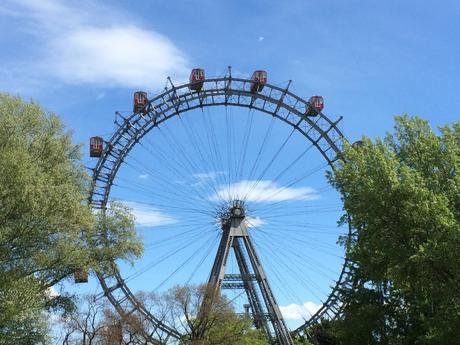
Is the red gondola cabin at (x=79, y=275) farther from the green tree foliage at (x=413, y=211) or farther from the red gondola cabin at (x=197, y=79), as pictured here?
the red gondola cabin at (x=197, y=79)

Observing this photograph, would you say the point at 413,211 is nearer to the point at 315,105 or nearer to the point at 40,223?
the point at 40,223

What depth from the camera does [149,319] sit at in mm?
39625

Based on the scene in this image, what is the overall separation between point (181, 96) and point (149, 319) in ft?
54.0

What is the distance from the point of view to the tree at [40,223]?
1917 cm

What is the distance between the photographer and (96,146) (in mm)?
43000

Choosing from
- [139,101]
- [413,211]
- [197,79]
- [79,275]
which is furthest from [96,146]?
[413,211]

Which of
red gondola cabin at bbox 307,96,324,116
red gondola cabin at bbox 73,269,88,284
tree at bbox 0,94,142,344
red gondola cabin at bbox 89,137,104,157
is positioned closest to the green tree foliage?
tree at bbox 0,94,142,344

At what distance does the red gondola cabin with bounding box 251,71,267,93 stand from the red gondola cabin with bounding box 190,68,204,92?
12.9 feet

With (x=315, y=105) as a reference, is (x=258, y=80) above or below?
above

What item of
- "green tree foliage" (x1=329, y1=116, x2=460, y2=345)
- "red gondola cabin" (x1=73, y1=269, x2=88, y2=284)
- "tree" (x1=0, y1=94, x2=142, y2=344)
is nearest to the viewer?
"green tree foliage" (x1=329, y1=116, x2=460, y2=345)

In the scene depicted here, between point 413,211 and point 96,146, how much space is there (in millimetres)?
29067

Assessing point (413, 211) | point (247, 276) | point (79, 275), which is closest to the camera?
point (413, 211)

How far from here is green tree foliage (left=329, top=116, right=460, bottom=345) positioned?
18.2m

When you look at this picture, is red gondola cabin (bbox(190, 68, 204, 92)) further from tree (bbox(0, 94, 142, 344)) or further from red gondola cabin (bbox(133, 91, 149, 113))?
tree (bbox(0, 94, 142, 344))
